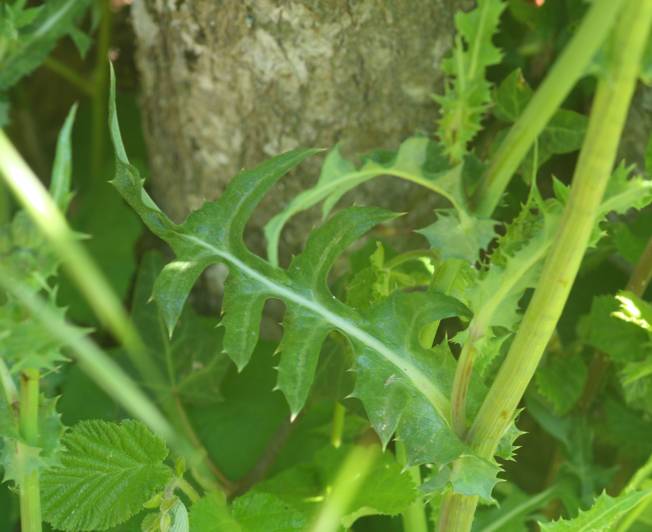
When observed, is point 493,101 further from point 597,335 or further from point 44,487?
point 44,487

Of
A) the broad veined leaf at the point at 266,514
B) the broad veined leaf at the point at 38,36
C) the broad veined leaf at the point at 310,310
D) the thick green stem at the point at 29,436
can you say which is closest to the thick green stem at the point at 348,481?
the broad veined leaf at the point at 266,514

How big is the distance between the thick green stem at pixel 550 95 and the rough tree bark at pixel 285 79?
13.0 inches

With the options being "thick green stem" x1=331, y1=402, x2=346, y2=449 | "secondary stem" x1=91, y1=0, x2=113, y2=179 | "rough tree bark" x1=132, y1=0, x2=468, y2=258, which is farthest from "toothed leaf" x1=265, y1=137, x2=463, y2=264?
"secondary stem" x1=91, y1=0, x2=113, y2=179

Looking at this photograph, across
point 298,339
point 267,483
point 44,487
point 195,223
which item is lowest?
point 267,483

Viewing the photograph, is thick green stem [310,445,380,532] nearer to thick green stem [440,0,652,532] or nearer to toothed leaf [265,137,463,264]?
thick green stem [440,0,652,532]

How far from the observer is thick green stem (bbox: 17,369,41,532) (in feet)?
2.41

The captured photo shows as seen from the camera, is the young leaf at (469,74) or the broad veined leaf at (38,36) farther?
the broad veined leaf at (38,36)

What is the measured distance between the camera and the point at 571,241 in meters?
0.66

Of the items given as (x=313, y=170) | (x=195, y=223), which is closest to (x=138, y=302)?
(x=313, y=170)

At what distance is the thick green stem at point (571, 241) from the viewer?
0.58 meters

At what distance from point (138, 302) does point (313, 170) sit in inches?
11.7

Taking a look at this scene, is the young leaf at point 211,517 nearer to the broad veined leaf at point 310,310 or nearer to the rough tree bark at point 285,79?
the broad veined leaf at point 310,310

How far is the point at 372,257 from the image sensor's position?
96cm

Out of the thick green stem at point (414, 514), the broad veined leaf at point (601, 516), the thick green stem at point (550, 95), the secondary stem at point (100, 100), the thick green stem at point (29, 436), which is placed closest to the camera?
the thick green stem at point (550, 95)
